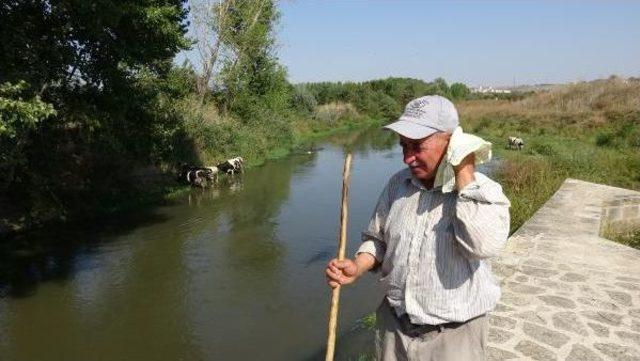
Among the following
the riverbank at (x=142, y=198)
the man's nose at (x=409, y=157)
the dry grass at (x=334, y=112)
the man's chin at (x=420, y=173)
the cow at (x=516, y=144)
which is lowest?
the riverbank at (x=142, y=198)

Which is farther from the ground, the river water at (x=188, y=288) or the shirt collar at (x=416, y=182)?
the shirt collar at (x=416, y=182)

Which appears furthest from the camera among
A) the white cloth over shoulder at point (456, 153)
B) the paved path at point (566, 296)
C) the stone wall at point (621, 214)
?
the stone wall at point (621, 214)

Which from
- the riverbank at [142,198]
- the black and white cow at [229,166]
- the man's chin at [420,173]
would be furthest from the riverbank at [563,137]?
the black and white cow at [229,166]

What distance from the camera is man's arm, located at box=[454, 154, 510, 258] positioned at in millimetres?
2164

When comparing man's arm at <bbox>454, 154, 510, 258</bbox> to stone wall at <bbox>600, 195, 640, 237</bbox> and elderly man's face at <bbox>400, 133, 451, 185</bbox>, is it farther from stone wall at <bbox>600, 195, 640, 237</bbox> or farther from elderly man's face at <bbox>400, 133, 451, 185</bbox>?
stone wall at <bbox>600, 195, 640, 237</bbox>

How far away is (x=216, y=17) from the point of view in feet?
79.9

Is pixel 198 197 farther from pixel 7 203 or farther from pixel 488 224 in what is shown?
pixel 488 224

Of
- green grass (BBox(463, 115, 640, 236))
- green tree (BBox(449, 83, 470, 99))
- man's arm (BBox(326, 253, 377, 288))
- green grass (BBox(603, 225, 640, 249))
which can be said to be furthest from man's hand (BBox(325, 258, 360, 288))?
green tree (BBox(449, 83, 470, 99))

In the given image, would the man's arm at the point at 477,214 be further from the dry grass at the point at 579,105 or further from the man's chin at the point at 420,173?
the dry grass at the point at 579,105

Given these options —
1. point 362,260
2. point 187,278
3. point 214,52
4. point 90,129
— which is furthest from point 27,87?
point 214,52

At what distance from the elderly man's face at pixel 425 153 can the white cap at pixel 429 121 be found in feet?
0.13

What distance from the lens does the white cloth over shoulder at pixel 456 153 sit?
2133mm

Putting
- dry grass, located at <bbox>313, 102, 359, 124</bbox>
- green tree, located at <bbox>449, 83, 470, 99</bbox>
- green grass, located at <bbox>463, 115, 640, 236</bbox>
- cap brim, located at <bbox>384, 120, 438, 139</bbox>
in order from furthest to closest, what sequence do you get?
green tree, located at <bbox>449, 83, 470, 99</bbox> < dry grass, located at <bbox>313, 102, 359, 124</bbox> < green grass, located at <bbox>463, 115, 640, 236</bbox> < cap brim, located at <bbox>384, 120, 438, 139</bbox>

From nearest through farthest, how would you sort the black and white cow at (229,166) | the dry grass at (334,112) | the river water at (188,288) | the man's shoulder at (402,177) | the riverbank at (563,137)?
the man's shoulder at (402,177) → the river water at (188,288) → the riverbank at (563,137) → the black and white cow at (229,166) → the dry grass at (334,112)
